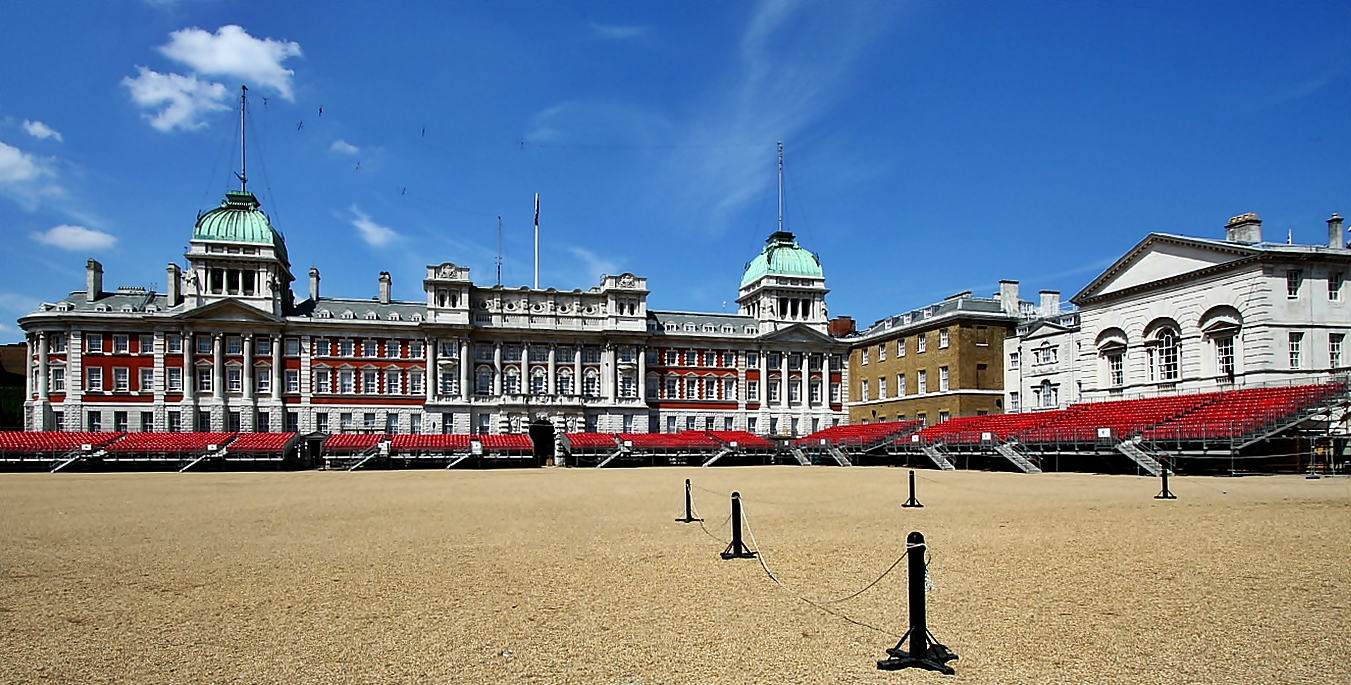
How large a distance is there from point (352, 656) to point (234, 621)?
2232 millimetres

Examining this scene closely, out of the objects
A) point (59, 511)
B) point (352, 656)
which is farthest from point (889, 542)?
point (59, 511)

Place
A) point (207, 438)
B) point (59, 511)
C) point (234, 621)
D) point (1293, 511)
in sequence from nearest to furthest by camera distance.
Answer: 1. point (234, 621)
2. point (1293, 511)
3. point (59, 511)
4. point (207, 438)

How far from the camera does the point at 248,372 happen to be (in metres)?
63.7

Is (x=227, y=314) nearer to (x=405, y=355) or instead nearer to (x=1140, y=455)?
(x=405, y=355)

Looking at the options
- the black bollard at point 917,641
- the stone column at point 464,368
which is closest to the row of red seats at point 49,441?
the stone column at point 464,368

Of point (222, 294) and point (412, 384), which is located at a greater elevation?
point (222, 294)

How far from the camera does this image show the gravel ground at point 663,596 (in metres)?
7.95

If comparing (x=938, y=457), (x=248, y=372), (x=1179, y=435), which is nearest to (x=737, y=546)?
(x=1179, y=435)

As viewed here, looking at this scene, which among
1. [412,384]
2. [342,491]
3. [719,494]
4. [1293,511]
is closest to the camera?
[1293,511]

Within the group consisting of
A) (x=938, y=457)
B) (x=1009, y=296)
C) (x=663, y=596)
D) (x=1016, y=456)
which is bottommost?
(x=938, y=457)

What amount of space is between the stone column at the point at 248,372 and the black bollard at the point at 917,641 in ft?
209

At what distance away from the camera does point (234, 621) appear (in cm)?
970

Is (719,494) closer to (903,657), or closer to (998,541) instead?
(998,541)

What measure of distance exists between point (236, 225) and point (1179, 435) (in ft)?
196
